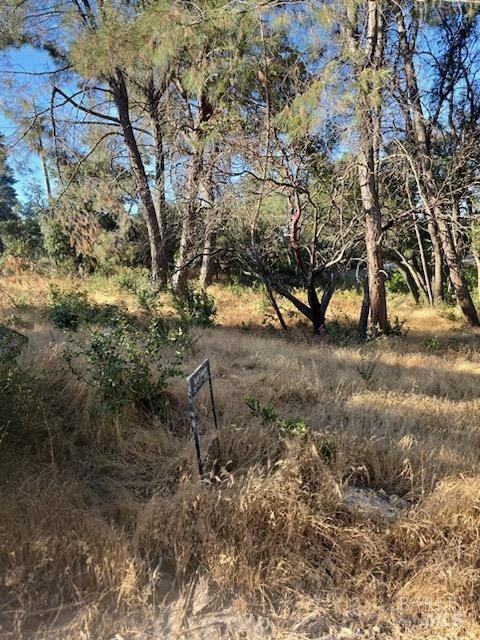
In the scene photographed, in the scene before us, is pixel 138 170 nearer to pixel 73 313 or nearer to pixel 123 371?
pixel 73 313

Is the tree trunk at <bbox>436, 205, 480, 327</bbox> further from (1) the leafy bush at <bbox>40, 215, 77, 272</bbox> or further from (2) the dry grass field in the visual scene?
(1) the leafy bush at <bbox>40, 215, 77, 272</bbox>

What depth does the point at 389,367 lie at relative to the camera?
6.94m

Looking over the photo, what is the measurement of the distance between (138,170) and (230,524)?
463 inches

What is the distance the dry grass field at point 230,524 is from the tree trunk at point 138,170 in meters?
9.71

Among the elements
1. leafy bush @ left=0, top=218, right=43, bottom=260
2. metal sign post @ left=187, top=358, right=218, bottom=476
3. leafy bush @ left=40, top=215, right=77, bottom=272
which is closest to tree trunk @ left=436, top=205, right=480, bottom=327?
metal sign post @ left=187, top=358, right=218, bottom=476

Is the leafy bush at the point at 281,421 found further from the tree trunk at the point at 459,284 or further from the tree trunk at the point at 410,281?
the tree trunk at the point at 410,281

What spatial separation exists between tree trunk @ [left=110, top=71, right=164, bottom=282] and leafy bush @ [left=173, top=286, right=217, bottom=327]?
9.60 ft

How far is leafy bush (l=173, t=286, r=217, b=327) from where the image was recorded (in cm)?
978

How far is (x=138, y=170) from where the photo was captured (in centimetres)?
1302

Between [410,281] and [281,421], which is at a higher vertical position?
[410,281]

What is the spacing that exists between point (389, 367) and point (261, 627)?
17.1 ft

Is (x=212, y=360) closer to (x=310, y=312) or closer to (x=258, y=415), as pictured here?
(x=258, y=415)

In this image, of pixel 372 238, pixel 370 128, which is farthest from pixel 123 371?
pixel 372 238

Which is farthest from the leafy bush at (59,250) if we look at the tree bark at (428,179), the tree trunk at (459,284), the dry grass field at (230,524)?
the dry grass field at (230,524)
